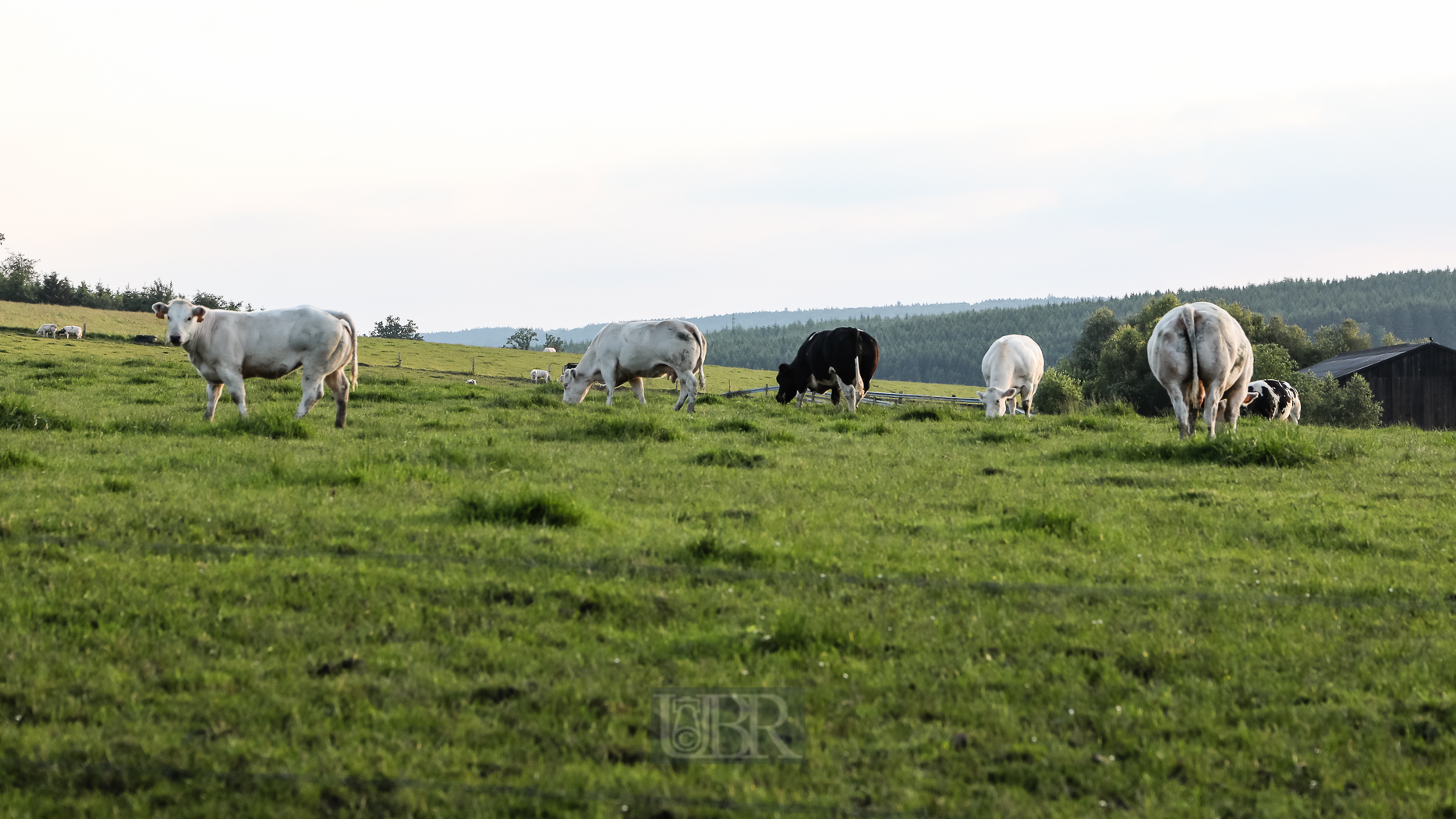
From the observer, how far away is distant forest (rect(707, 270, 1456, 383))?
529ft

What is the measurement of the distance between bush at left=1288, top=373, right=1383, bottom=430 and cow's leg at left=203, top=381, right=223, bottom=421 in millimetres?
52833

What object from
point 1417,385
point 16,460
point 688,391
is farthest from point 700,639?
point 1417,385

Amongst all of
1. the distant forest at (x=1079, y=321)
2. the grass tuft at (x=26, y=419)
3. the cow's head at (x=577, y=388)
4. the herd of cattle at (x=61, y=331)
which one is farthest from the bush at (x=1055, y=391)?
the distant forest at (x=1079, y=321)

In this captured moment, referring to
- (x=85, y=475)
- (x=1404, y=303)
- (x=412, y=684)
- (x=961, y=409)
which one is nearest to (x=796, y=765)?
(x=412, y=684)

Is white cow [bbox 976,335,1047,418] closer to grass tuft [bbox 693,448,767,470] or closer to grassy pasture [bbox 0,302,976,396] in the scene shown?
grass tuft [bbox 693,448,767,470]

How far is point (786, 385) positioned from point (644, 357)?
564cm

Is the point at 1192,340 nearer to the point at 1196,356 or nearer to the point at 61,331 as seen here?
the point at 1196,356

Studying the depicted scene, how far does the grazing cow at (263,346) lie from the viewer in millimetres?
15305

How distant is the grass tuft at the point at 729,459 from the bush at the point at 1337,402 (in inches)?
1971

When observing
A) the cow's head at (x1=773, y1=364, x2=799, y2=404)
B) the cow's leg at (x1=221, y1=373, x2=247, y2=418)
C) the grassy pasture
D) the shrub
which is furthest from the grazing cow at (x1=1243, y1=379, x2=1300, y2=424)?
the grassy pasture

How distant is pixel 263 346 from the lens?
15.6 meters

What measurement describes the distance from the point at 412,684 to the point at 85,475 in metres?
6.73

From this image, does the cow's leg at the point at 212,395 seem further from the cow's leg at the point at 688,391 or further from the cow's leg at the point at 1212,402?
the cow's leg at the point at 1212,402

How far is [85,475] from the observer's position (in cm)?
953
